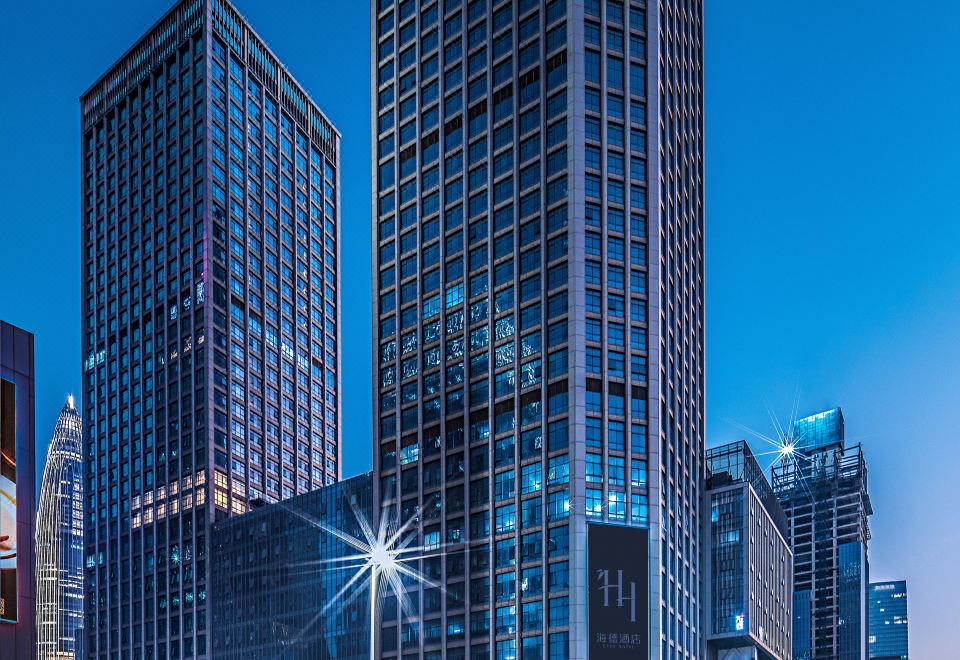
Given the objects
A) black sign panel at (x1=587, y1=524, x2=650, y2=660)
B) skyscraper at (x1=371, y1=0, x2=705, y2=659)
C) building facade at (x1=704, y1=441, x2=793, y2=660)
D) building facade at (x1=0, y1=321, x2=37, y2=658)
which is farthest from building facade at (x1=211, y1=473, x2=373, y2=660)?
building facade at (x1=0, y1=321, x2=37, y2=658)

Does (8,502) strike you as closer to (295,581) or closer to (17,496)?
(17,496)

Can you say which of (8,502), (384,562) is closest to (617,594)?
(384,562)

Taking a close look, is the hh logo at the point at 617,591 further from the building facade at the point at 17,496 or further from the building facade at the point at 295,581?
the building facade at the point at 17,496

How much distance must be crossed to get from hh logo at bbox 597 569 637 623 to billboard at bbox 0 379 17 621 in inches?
3608

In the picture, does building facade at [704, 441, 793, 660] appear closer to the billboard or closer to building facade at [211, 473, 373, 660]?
building facade at [211, 473, 373, 660]

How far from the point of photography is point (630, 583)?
4889 inches

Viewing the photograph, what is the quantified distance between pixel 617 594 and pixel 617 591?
32cm

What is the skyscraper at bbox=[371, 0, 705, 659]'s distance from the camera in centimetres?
12700

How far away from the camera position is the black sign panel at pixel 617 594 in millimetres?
121312

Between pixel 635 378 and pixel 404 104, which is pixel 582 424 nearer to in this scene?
pixel 635 378

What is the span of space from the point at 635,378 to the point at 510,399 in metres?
14.8

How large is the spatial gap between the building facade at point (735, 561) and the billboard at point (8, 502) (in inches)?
4933

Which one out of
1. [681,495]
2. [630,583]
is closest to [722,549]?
[681,495]

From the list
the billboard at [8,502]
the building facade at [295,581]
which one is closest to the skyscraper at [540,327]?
the building facade at [295,581]
